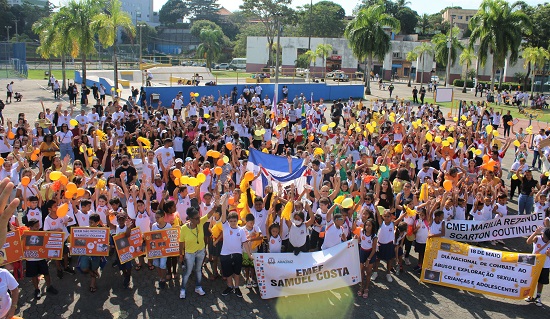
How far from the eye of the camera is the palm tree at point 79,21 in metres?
27.5

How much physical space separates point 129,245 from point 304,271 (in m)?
2.70

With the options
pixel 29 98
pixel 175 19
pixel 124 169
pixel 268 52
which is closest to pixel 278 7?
pixel 268 52

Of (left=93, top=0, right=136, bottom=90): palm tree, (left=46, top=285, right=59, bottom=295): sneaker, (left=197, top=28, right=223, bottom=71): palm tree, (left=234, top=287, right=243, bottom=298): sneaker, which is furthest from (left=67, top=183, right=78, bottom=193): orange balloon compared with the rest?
(left=197, top=28, right=223, bottom=71): palm tree

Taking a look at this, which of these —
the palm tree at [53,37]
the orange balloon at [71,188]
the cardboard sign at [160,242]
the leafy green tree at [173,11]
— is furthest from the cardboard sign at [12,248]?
the leafy green tree at [173,11]

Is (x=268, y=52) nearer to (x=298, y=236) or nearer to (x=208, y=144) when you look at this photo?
(x=208, y=144)

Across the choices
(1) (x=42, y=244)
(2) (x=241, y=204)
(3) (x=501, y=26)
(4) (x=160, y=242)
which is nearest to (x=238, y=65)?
(3) (x=501, y=26)

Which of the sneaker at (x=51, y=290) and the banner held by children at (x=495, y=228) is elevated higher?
the banner held by children at (x=495, y=228)

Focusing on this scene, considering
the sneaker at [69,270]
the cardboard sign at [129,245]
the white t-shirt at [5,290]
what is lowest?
the sneaker at [69,270]

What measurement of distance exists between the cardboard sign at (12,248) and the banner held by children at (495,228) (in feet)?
23.3

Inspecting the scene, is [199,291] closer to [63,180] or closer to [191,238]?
[191,238]

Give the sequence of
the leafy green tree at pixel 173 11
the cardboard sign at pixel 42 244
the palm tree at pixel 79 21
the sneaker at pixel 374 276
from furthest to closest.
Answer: the leafy green tree at pixel 173 11 < the palm tree at pixel 79 21 < the sneaker at pixel 374 276 < the cardboard sign at pixel 42 244

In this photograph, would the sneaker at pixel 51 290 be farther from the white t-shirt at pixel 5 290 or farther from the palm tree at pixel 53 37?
the palm tree at pixel 53 37

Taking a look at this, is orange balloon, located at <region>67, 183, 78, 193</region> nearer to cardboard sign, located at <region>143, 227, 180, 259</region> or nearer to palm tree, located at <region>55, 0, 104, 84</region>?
cardboard sign, located at <region>143, 227, 180, 259</region>

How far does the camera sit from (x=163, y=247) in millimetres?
7020
